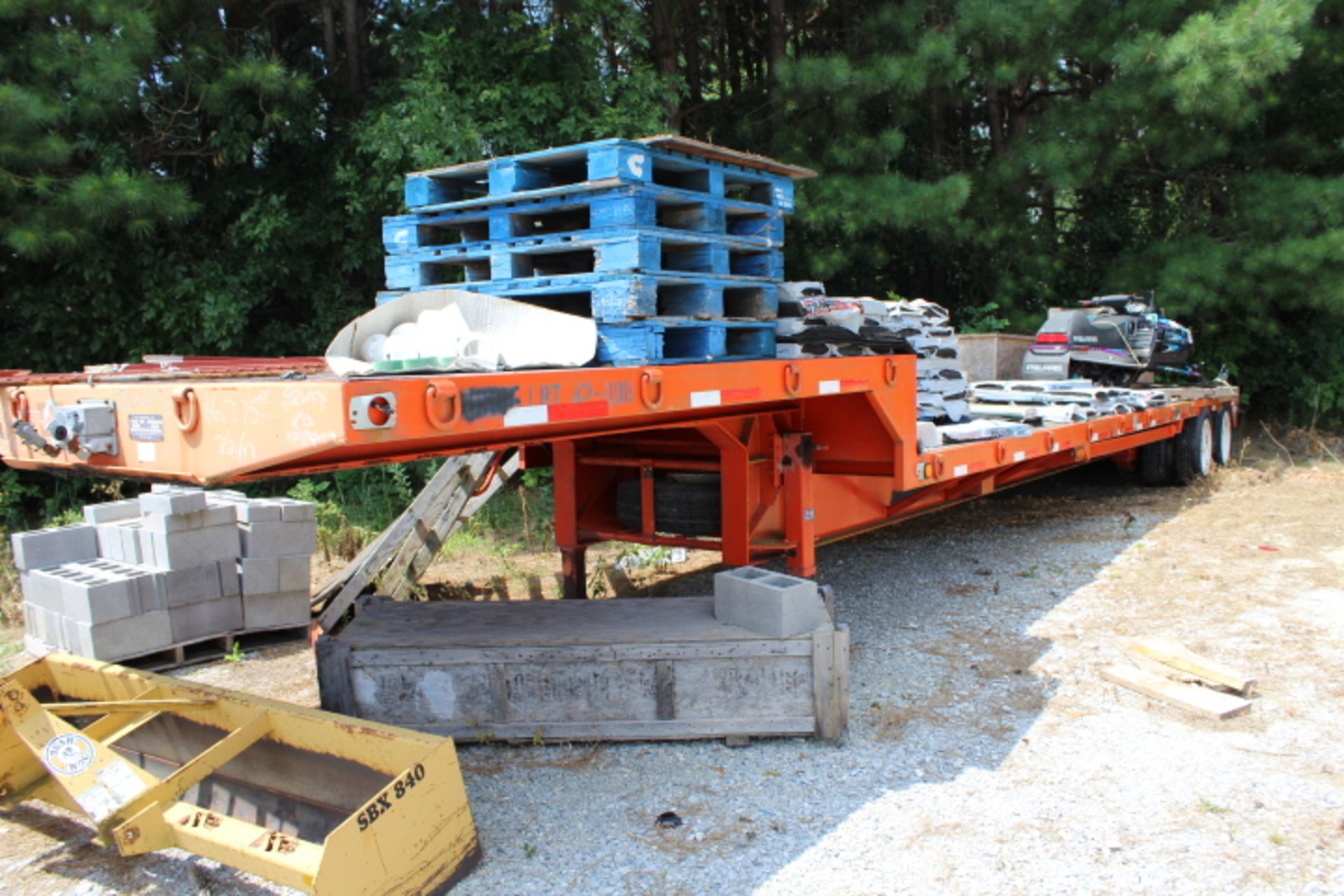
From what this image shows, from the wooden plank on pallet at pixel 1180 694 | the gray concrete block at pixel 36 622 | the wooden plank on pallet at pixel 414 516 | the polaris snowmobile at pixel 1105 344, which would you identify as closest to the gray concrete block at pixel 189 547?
the gray concrete block at pixel 36 622

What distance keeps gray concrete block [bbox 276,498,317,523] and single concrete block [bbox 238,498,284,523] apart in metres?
0.02

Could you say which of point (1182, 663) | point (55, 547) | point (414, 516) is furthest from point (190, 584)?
point (1182, 663)

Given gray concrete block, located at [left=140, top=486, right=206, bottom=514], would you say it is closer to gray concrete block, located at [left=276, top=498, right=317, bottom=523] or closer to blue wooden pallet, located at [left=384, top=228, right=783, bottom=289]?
gray concrete block, located at [left=276, top=498, right=317, bottom=523]

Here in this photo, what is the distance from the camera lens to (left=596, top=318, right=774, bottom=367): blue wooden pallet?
390cm

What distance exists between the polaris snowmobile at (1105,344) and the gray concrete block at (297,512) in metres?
6.98

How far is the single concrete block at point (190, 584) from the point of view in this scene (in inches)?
233

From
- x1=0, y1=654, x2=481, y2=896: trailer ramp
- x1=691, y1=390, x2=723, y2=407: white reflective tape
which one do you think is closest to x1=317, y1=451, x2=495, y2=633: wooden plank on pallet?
x1=0, y1=654, x2=481, y2=896: trailer ramp

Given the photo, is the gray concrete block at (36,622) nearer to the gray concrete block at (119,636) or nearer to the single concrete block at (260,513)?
the gray concrete block at (119,636)

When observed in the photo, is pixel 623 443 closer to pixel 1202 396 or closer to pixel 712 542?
pixel 712 542

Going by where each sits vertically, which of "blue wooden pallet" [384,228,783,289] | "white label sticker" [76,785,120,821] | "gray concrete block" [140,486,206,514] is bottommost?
"white label sticker" [76,785,120,821]

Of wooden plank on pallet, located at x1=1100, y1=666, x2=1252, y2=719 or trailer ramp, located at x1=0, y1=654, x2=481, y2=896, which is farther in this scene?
wooden plank on pallet, located at x1=1100, y1=666, x2=1252, y2=719

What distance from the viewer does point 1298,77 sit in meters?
13.6

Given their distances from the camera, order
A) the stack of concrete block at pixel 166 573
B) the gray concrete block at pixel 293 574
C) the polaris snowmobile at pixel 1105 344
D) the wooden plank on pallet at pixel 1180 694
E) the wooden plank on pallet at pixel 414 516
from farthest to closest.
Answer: the polaris snowmobile at pixel 1105 344 → the wooden plank on pallet at pixel 414 516 → the gray concrete block at pixel 293 574 → the stack of concrete block at pixel 166 573 → the wooden plank on pallet at pixel 1180 694

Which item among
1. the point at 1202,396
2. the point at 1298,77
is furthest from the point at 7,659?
the point at 1298,77
